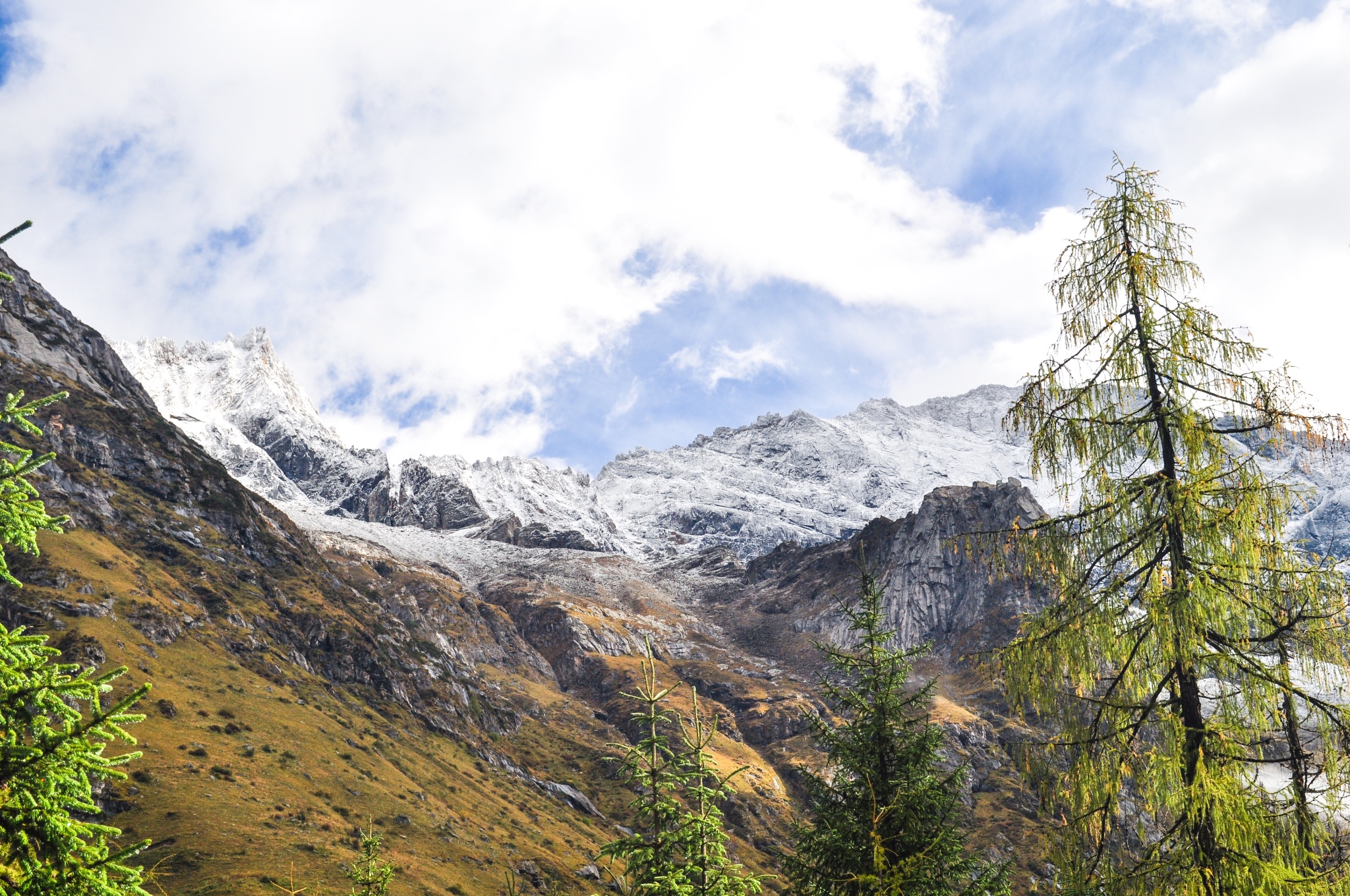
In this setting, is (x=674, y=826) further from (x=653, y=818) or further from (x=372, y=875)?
(x=372, y=875)

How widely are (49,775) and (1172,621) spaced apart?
1276 cm

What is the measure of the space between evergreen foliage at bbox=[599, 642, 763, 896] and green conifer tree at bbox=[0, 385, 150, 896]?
9.09m

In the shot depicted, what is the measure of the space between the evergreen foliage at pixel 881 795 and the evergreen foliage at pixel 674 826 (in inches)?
72.6

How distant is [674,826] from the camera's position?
16.9 metres

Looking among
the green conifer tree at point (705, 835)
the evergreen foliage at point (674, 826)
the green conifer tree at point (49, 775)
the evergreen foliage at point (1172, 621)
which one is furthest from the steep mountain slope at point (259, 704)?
the evergreen foliage at point (1172, 621)

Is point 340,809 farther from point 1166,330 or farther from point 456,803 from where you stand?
point 1166,330

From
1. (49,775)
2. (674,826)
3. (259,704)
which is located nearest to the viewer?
(49,775)

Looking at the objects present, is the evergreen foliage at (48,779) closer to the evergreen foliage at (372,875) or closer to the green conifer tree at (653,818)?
the green conifer tree at (653,818)

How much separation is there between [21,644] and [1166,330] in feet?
48.1

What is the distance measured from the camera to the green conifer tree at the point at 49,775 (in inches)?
293

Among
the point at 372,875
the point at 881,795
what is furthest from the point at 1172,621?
the point at 372,875

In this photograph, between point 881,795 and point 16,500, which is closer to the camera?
point 16,500

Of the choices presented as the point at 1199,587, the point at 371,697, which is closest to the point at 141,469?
the point at 371,697

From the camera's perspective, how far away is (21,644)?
26.8 feet
